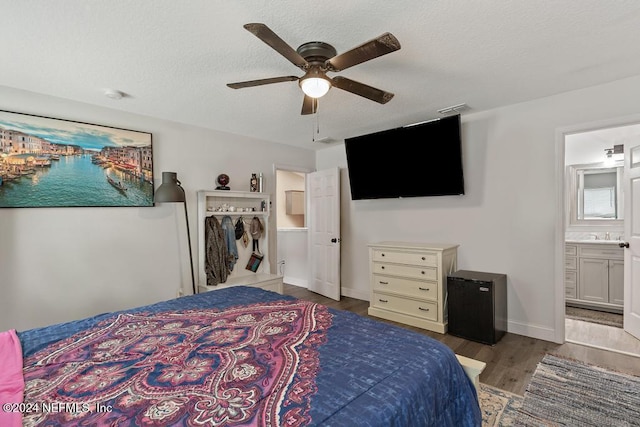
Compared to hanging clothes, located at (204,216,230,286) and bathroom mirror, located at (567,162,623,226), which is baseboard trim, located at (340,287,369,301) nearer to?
hanging clothes, located at (204,216,230,286)

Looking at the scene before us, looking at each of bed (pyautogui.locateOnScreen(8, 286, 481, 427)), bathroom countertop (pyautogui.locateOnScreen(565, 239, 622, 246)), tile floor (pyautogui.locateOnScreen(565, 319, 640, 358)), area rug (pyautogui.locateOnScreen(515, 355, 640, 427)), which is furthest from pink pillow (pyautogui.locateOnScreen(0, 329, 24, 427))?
bathroom countertop (pyautogui.locateOnScreen(565, 239, 622, 246))

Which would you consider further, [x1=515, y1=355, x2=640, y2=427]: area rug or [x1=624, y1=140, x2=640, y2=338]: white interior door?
[x1=624, y1=140, x2=640, y2=338]: white interior door

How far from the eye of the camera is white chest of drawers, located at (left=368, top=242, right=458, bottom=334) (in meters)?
3.46

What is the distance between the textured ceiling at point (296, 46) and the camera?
1714 millimetres

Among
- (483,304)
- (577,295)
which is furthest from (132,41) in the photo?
(577,295)

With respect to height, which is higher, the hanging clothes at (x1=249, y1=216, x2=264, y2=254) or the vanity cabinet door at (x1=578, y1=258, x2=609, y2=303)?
the hanging clothes at (x1=249, y1=216, x2=264, y2=254)

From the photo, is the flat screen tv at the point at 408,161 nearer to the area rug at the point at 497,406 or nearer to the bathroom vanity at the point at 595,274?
the bathroom vanity at the point at 595,274

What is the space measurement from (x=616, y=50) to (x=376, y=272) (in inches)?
118

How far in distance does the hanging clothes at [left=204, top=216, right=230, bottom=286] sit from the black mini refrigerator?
2.71 metres

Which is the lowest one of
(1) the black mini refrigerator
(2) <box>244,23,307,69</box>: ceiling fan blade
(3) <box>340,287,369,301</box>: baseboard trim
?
(3) <box>340,287,369,301</box>: baseboard trim

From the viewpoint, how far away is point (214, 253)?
385cm

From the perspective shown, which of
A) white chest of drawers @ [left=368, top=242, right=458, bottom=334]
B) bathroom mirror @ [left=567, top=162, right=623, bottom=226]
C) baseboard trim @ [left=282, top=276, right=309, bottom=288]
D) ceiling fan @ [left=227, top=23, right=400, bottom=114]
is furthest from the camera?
baseboard trim @ [left=282, top=276, right=309, bottom=288]

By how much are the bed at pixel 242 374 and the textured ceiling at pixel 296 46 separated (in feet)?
5.83

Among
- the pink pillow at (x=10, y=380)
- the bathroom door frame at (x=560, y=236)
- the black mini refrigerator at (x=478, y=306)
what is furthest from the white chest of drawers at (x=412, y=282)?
the pink pillow at (x=10, y=380)
